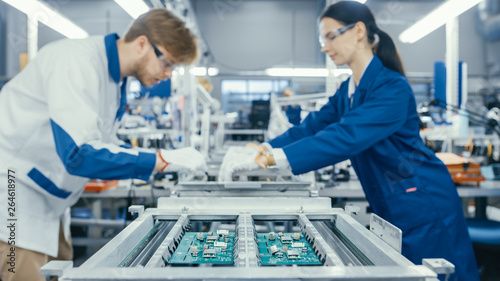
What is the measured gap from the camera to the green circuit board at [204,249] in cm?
84

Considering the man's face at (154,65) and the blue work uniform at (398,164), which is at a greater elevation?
the man's face at (154,65)

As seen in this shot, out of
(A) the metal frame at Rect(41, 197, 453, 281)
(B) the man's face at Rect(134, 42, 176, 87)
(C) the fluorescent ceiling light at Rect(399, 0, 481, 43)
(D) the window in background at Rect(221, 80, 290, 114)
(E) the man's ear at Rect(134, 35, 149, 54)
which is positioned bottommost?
(A) the metal frame at Rect(41, 197, 453, 281)

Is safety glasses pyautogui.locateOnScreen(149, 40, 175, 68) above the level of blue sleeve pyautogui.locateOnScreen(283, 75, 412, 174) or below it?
above

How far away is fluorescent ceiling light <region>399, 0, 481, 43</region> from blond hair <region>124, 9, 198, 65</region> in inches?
98.3

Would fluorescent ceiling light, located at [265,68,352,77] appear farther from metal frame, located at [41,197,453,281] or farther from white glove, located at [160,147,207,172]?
metal frame, located at [41,197,453,281]

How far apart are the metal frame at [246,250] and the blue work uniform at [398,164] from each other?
201mm

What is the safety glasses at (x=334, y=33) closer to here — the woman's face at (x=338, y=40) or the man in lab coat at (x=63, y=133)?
the woman's face at (x=338, y=40)

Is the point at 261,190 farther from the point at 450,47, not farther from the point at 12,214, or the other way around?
the point at 450,47

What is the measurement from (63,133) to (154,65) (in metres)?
0.51

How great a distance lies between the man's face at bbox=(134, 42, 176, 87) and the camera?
144cm

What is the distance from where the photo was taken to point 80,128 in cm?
113

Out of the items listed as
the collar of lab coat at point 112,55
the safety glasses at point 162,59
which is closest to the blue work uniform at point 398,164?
the safety glasses at point 162,59

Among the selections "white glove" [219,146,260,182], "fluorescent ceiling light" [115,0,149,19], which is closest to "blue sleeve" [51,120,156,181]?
"white glove" [219,146,260,182]

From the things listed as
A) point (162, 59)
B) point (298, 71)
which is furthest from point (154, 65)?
point (298, 71)
